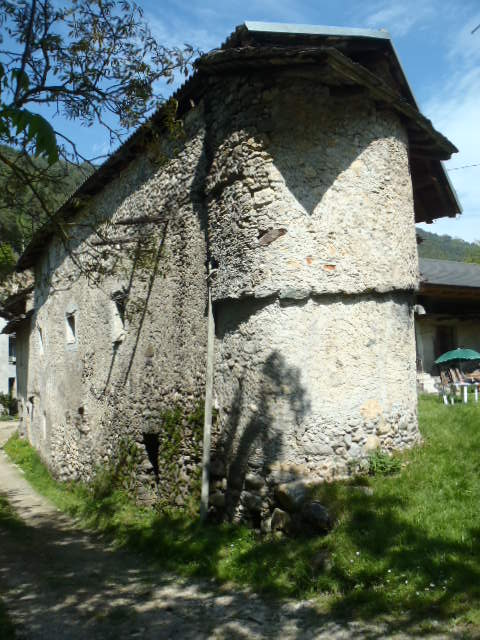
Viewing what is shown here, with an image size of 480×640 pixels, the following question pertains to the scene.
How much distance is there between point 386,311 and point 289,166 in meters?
2.05

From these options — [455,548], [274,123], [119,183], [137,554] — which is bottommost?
[137,554]

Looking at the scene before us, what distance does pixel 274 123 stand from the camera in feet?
20.9

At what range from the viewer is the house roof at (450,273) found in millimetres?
15959

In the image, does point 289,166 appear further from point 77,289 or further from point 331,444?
point 77,289

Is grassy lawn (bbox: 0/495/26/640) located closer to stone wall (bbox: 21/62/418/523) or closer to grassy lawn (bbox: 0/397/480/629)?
grassy lawn (bbox: 0/397/480/629)

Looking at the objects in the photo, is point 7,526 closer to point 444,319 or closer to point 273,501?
point 273,501

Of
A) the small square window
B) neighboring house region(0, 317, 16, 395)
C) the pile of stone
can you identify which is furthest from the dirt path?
neighboring house region(0, 317, 16, 395)

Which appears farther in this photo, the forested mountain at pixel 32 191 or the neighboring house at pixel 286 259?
the neighboring house at pixel 286 259

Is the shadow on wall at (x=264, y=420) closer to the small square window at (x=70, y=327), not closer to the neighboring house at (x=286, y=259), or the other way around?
the neighboring house at (x=286, y=259)

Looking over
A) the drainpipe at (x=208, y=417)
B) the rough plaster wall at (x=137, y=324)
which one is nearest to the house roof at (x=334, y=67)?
the rough plaster wall at (x=137, y=324)

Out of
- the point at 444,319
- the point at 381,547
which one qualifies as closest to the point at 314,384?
the point at 381,547

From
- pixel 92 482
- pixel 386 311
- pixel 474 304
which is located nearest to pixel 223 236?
pixel 386 311

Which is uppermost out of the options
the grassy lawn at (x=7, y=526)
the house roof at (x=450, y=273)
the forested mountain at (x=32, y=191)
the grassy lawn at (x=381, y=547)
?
the house roof at (x=450, y=273)

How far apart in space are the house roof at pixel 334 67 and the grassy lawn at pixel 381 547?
380cm
